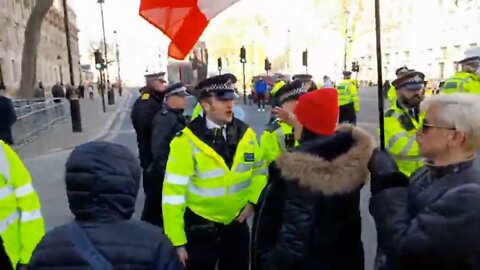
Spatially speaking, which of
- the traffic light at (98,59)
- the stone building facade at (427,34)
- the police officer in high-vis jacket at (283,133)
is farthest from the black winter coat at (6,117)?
the stone building facade at (427,34)

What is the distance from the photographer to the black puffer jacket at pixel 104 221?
1.88 meters

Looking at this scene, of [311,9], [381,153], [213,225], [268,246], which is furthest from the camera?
[311,9]

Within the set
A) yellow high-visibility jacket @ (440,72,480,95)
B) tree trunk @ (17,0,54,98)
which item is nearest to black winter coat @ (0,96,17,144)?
yellow high-visibility jacket @ (440,72,480,95)

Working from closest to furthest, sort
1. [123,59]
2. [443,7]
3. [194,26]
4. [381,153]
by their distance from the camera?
[381,153] → [194,26] → [443,7] → [123,59]

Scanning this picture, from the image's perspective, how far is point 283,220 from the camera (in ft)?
8.81

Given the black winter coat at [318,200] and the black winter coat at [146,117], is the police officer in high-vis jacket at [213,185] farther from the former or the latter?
the black winter coat at [146,117]

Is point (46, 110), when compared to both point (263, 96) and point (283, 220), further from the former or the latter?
point (283, 220)

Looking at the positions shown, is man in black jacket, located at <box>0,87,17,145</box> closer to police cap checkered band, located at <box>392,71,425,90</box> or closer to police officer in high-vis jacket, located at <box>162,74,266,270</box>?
police officer in high-vis jacket, located at <box>162,74,266,270</box>

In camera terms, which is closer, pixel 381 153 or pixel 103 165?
pixel 103 165

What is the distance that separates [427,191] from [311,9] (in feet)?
196

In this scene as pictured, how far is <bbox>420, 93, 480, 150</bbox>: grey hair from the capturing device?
2.16 m

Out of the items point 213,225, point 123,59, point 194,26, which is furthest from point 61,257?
point 123,59

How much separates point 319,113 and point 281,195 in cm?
45

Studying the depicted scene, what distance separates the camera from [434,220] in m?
2.00
